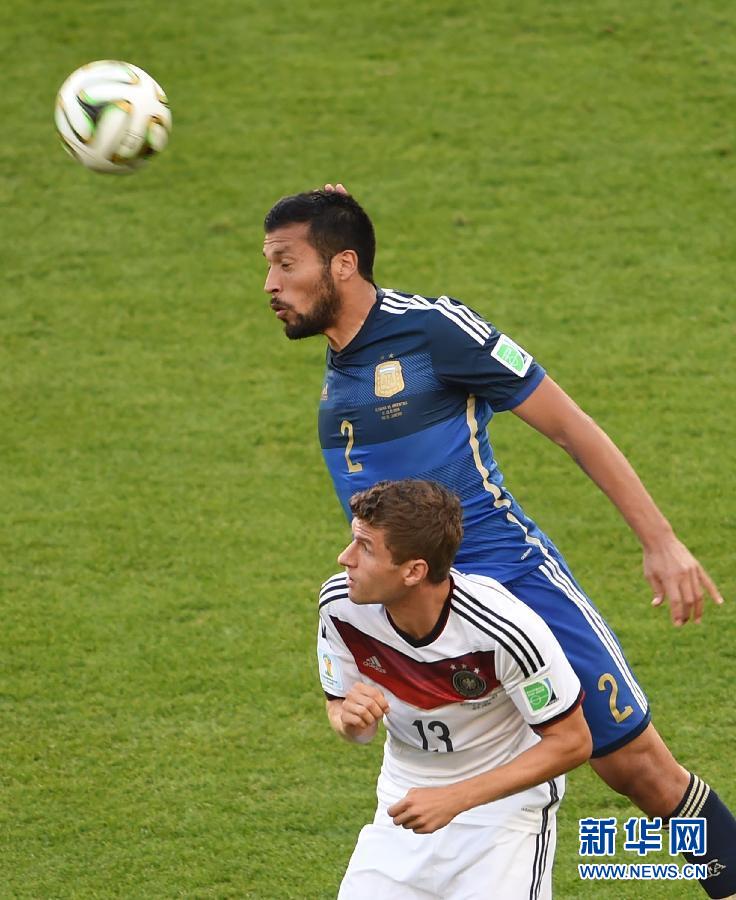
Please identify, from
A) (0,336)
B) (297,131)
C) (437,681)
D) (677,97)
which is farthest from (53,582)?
(677,97)

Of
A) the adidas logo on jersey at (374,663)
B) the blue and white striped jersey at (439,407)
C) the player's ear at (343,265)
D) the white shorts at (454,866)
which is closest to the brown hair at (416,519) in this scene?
the adidas logo on jersey at (374,663)

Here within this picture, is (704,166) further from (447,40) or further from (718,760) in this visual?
(718,760)

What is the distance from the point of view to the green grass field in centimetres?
588

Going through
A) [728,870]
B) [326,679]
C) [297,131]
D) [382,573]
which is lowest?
[728,870]

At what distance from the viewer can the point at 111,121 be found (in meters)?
6.09

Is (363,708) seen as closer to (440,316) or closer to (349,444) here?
(349,444)

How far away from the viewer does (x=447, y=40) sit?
507 inches

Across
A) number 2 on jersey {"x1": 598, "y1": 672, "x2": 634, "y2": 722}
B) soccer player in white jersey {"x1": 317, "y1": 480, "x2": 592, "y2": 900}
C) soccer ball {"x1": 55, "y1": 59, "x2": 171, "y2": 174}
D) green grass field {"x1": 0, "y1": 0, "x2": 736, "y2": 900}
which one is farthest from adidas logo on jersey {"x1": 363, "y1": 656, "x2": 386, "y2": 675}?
soccer ball {"x1": 55, "y1": 59, "x2": 171, "y2": 174}

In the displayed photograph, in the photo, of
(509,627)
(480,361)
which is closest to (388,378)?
(480,361)

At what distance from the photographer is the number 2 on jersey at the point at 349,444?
15.3 ft

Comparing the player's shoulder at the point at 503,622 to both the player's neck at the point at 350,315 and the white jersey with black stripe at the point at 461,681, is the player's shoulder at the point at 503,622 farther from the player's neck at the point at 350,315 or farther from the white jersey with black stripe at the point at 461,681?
the player's neck at the point at 350,315

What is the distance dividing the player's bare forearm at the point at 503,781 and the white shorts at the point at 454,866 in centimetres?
29

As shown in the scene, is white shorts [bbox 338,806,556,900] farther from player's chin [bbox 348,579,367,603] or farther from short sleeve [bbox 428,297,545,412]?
short sleeve [bbox 428,297,545,412]

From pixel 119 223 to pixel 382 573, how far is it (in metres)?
7.43
